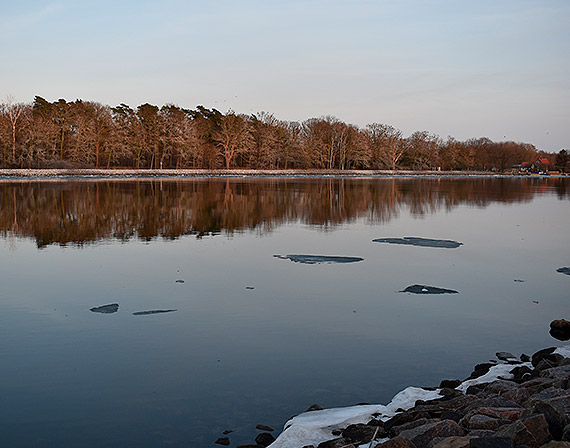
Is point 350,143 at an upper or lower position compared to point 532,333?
upper

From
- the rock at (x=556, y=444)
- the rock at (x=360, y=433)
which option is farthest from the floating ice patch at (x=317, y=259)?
the rock at (x=556, y=444)

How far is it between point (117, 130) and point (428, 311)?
257 feet

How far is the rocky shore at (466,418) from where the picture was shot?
4.57 m

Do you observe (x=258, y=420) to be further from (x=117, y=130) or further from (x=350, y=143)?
(x=350, y=143)

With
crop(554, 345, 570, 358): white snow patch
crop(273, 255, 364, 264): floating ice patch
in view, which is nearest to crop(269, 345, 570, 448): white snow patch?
crop(554, 345, 570, 358): white snow patch

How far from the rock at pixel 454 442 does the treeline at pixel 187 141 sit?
76.7 m

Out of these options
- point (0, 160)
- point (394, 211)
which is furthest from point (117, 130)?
point (394, 211)

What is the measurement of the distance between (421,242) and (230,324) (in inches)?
A: 451

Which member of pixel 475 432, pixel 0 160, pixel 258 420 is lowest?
pixel 258 420

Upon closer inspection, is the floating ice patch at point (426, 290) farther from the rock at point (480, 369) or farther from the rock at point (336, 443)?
the rock at point (336, 443)

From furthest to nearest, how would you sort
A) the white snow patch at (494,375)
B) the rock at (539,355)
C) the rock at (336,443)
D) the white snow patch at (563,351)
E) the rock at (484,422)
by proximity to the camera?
the white snow patch at (563,351) → the rock at (539,355) → the white snow patch at (494,375) → the rock at (336,443) → the rock at (484,422)

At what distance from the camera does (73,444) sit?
5.62 metres

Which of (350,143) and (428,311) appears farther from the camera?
(350,143)

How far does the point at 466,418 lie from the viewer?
5.13 meters
